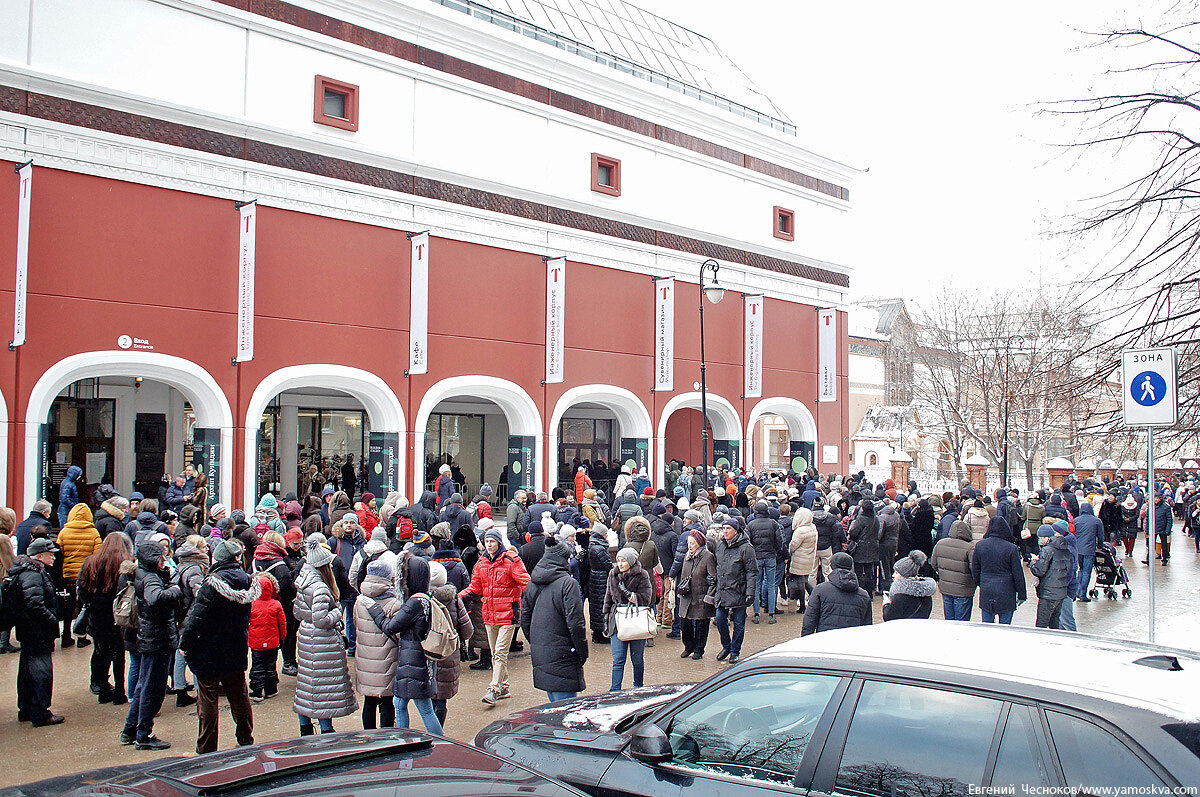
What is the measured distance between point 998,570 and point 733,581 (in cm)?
299

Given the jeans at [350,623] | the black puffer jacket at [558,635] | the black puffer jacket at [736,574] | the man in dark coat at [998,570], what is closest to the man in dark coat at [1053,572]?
the man in dark coat at [998,570]

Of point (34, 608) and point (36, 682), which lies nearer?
point (34, 608)

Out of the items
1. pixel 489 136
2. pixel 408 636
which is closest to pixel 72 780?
pixel 408 636

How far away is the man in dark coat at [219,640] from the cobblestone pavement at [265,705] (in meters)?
0.69

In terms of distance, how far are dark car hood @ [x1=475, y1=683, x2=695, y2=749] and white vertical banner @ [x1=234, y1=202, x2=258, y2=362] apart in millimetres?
13808

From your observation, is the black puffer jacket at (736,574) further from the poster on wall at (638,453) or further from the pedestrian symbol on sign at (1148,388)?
the poster on wall at (638,453)

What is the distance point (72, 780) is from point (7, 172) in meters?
15.7

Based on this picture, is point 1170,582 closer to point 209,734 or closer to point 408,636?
point 408,636

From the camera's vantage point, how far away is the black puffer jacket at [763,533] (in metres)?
12.0

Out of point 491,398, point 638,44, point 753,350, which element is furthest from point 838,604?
point 638,44

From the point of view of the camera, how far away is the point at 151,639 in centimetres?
701

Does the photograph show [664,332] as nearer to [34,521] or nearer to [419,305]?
[419,305]

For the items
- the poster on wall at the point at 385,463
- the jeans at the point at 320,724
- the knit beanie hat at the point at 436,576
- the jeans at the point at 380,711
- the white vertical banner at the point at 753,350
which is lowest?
the jeans at the point at 320,724

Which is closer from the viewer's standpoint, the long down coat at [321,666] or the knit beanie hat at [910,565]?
the long down coat at [321,666]
